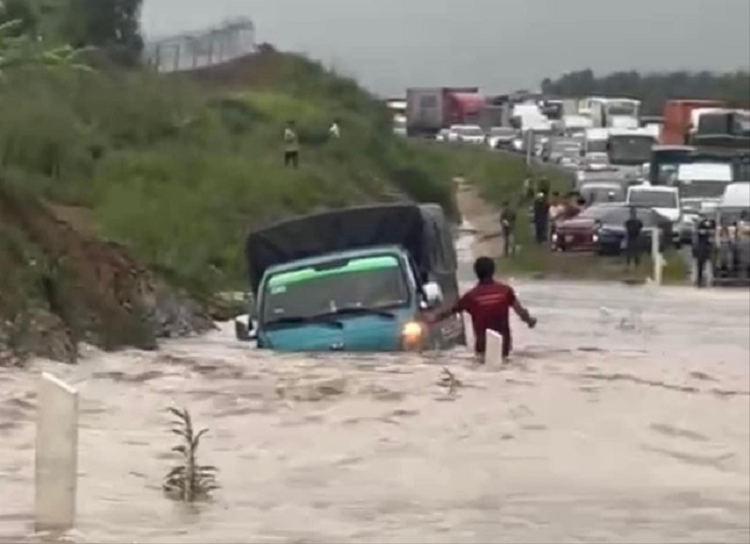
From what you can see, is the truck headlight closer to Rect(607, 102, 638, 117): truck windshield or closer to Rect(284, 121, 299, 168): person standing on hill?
Rect(284, 121, 299, 168): person standing on hill

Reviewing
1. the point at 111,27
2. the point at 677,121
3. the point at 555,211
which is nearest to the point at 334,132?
the point at 111,27

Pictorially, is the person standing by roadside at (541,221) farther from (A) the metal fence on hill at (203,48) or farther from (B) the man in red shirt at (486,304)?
(B) the man in red shirt at (486,304)

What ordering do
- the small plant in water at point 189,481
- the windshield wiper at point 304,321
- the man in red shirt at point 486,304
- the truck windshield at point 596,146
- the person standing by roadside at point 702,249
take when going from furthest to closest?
the truck windshield at point 596,146 → the person standing by roadside at point 702,249 → the windshield wiper at point 304,321 → the man in red shirt at point 486,304 → the small plant in water at point 189,481

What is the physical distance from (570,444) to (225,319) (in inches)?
526

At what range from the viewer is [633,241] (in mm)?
44438

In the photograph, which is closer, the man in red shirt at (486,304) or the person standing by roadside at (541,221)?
the man in red shirt at (486,304)

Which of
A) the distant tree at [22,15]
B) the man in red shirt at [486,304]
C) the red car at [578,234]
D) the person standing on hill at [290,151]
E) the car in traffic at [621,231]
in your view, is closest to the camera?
the man in red shirt at [486,304]

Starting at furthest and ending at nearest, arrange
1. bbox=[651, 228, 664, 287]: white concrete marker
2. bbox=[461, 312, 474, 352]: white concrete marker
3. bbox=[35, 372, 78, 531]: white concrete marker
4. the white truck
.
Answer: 1. the white truck
2. bbox=[651, 228, 664, 287]: white concrete marker
3. bbox=[461, 312, 474, 352]: white concrete marker
4. bbox=[35, 372, 78, 531]: white concrete marker

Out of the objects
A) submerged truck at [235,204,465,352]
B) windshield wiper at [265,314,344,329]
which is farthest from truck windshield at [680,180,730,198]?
windshield wiper at [265,314,344,329]

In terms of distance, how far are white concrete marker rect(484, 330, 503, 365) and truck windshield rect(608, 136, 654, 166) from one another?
63.4 meters

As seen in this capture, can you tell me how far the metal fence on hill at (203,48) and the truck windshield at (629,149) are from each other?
51.8ft

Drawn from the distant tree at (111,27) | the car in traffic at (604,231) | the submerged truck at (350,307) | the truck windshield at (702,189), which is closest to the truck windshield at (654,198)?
the car in traffic at (604,231)

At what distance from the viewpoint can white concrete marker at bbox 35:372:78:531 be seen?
30.7ft

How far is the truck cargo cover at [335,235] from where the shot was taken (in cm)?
2475
